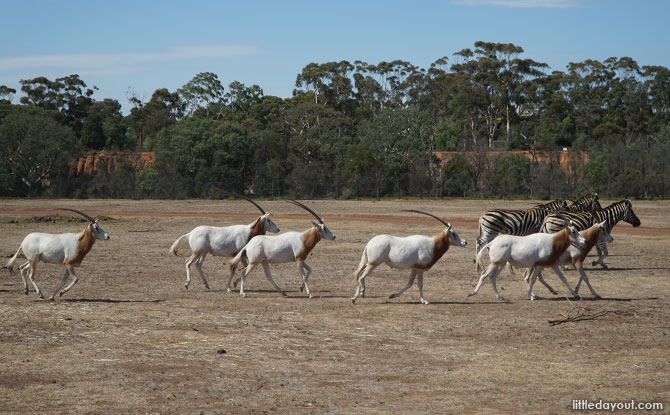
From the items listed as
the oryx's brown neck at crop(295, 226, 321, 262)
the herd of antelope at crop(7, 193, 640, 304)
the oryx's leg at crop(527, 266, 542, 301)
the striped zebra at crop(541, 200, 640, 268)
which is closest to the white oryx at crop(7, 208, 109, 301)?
the herd of antelope at crop(7, 193, 640, 304)

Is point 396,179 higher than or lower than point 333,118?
lower

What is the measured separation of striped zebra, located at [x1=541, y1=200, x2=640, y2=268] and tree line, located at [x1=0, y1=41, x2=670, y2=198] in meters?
32.0

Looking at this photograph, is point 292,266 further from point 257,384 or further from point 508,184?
Answer: point 508,184

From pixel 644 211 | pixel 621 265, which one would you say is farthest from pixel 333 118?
pixel 621 265

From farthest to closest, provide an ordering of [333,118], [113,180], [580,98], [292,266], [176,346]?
1. [580,98]
2. [333,118]
3. [113,180]
4. [292,266]
5. [176,346]

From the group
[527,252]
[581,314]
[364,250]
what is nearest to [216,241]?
[364,250]

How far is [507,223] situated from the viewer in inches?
747

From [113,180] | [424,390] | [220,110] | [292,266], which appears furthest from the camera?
[220,110]

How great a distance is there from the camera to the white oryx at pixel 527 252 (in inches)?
528

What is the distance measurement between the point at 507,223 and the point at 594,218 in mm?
2246

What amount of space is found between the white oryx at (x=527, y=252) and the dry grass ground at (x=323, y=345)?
548mm

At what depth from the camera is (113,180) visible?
5803cm

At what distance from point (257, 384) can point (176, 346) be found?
2.10 meters

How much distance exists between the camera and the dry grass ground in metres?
7.70
